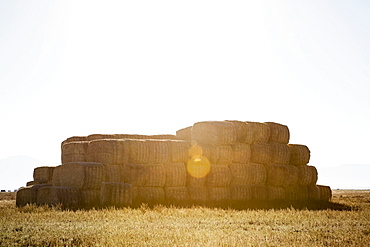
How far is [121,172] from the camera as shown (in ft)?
56.9

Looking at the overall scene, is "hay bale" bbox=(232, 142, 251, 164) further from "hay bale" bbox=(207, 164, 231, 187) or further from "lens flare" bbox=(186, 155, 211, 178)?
"lens flare" bbox=(186, 155, 211, 178)

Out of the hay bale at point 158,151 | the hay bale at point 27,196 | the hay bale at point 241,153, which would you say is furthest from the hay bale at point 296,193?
the hay bale at point 27,196

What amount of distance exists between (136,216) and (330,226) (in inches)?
196

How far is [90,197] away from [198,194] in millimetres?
4638

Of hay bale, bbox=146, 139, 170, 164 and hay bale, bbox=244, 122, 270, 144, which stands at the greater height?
hay bale, bbox=244, 122, 270, 144

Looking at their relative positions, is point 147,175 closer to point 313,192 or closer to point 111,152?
point 111,152

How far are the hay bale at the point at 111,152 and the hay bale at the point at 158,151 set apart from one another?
0.99 m

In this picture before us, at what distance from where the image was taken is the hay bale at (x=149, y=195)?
17408 mm

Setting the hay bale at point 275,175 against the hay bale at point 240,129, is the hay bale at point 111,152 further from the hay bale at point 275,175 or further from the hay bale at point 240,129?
the hay bale at point 275,175

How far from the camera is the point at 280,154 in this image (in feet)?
70.3

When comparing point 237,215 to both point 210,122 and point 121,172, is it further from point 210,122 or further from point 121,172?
point 210,122

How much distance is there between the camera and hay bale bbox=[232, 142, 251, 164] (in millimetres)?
20000

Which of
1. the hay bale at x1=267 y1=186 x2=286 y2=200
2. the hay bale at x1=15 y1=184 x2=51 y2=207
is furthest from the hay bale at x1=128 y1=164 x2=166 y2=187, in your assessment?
the hay bale at x1=267 y1=186 x2=286 y2=200

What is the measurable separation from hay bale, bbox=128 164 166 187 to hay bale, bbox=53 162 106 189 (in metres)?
1.24
